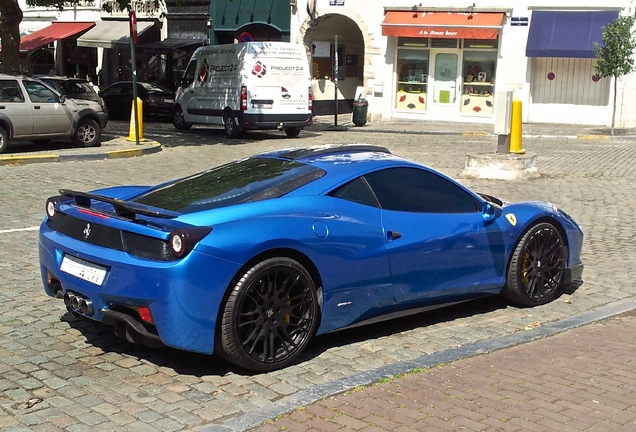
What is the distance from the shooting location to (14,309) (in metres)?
6.50

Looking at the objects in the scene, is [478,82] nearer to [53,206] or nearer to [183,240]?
[53,206]

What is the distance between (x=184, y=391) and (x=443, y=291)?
220 cm

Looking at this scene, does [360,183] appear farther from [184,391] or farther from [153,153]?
[153,153]

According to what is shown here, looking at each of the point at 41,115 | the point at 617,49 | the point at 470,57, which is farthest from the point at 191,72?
the point at 617,49

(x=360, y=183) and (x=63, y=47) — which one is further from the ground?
(x=63, y=47)

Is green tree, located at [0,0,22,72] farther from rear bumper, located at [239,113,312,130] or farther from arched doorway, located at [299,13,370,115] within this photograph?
arched doorway, located at [299,13,370,115]

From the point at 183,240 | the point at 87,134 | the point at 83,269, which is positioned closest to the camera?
the point at 183,240

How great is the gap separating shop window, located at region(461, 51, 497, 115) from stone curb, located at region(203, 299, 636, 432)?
73.6 feet

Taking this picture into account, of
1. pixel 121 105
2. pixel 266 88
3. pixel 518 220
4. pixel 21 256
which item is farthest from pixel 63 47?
pixel 518 220

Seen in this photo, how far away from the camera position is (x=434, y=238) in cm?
609

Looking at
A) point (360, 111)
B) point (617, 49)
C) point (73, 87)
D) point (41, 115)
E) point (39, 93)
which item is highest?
point (617, 49)

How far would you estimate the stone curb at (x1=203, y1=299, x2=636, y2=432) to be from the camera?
14.8 feet

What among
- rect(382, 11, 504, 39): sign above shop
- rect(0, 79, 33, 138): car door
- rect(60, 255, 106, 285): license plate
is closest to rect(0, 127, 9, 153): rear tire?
rect(0, 79, 33, 138): car door

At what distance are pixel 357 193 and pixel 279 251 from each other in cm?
87
